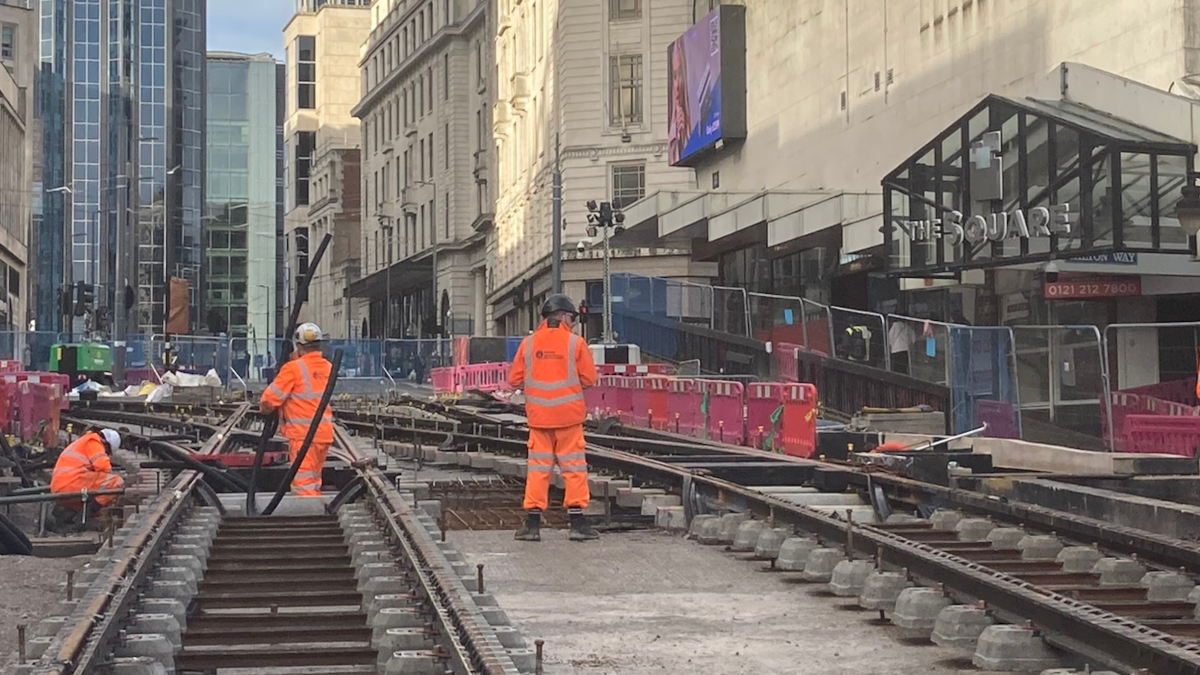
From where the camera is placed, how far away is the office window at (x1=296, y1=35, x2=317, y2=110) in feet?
483

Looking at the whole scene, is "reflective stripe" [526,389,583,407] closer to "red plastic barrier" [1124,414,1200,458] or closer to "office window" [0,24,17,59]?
"red plastic barrier" [1124,414,1200,458]

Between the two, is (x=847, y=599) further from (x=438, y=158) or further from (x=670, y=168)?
(x=438, y=158)

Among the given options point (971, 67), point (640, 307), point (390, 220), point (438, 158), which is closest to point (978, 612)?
point (971, 67)

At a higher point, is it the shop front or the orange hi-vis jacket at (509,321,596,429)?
the shop front

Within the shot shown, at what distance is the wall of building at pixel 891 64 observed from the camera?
29875mm

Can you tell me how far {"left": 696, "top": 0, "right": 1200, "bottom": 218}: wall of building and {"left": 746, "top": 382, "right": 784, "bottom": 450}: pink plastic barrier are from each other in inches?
333

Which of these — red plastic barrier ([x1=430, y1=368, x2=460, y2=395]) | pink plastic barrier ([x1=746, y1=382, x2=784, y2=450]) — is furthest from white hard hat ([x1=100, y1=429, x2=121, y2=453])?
red plastic barrier ([x1=430, y1=368, x2=460, y2=395])

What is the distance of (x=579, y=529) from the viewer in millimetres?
13125

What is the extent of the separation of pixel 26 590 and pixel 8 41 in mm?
101386

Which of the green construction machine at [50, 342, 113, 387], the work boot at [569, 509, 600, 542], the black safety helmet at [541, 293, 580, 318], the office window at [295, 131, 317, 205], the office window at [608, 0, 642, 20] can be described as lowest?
the work boot at [569, 509, 600, 542]

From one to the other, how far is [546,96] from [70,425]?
141ft

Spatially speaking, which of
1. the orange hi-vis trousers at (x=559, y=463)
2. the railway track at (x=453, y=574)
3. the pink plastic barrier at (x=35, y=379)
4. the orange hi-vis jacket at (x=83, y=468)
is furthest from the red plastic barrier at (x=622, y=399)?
the orange hi-vis trousers at (x=559, y=463)

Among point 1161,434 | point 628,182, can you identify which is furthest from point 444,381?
point 1161,434

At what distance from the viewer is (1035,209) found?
29109mm
